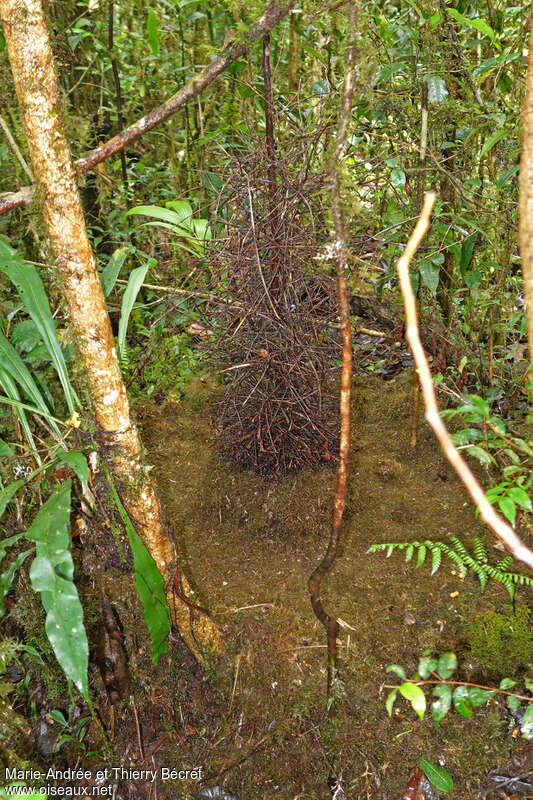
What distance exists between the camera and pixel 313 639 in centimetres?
150

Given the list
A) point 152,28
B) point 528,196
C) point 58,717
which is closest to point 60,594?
point 58,717

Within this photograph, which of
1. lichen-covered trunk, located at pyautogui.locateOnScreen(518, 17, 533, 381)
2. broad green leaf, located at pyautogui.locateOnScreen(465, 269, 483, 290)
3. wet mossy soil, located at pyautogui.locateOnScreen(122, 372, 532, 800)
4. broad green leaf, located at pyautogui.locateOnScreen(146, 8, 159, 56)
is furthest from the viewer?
broad green leaf, located at pyautogui.locateOnScreen(146, 8, 159, 56)

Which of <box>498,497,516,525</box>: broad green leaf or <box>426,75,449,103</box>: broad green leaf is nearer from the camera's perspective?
<box>498,497,516,525</box>: broad green leaf

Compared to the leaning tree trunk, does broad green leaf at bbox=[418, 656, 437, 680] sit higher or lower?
lower

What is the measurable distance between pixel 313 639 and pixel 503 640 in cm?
46

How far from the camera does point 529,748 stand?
4.28 ft

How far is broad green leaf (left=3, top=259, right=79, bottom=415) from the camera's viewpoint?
1.40 m

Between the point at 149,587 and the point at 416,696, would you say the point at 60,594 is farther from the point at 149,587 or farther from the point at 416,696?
the point at 416,696

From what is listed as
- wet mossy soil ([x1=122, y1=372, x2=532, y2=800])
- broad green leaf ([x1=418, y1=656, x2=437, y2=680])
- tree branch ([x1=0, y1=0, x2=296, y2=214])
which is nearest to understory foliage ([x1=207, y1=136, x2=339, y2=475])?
wet mossy soil ([x1=122, y1=372, x2=532, y2=800])

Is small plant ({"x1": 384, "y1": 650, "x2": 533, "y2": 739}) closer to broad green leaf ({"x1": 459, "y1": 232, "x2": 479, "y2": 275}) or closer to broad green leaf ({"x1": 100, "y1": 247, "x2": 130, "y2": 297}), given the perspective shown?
broad green leaf ({"x1": 100, "y1": 247, "x2": 130, "y2": 297})

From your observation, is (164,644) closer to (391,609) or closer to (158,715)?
(158,715)

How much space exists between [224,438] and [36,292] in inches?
28.5

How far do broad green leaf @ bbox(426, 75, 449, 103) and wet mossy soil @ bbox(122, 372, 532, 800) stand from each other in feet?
3.63

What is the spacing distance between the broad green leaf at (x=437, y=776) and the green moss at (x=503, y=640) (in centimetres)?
25
